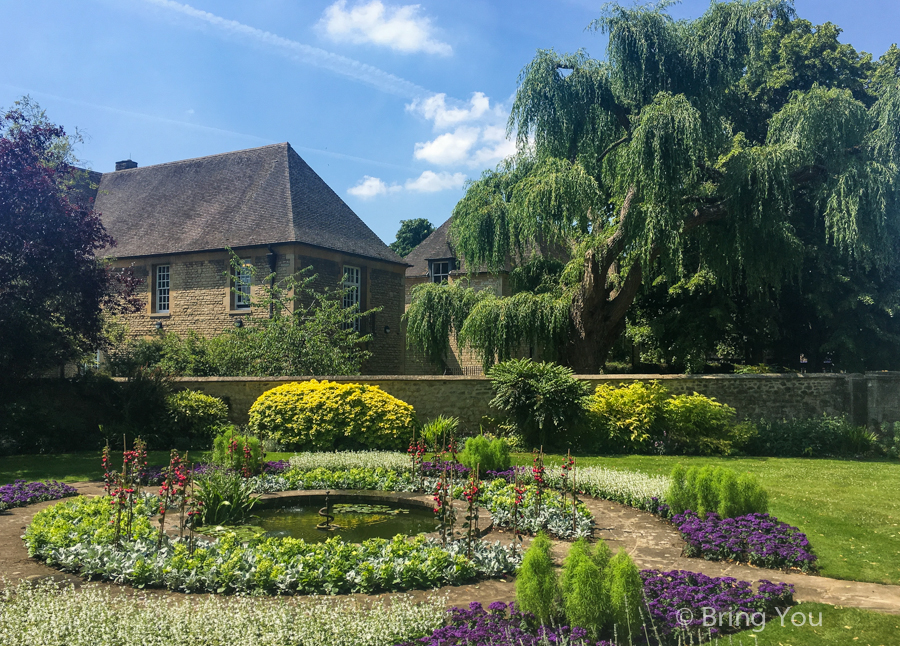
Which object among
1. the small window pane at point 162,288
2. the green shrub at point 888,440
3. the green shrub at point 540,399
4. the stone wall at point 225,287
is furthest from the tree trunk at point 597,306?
the small window pane at point 162,288

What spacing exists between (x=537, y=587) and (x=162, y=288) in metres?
23.4

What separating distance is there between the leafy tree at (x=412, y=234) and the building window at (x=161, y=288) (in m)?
33.7

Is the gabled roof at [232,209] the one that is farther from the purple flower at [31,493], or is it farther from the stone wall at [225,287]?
the purple flower at [31,493]

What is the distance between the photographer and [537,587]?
4.13 metres

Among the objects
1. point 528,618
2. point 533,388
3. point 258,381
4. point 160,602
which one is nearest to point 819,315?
point 533,388

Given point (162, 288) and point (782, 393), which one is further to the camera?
point (162, 288)

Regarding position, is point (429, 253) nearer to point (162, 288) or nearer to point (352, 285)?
point (352, 285)

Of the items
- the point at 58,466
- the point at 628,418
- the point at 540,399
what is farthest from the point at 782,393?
the point at 58,466

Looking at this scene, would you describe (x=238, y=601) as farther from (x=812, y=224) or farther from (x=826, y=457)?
Result: (x=812, y=224)

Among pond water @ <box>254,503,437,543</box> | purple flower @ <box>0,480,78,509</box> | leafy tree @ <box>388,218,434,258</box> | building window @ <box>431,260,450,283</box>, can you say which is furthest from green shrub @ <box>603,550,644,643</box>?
leafy tree @ <box>388,218,434,258</box>

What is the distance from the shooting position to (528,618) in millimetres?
4184

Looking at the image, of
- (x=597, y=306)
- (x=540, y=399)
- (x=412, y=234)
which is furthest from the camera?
(x=412, y=234)

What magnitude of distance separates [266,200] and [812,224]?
1796 centimetres

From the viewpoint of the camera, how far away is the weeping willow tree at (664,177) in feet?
45.8
